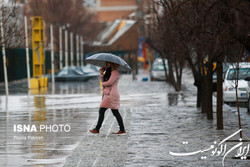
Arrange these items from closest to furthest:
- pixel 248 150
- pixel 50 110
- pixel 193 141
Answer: pixel 248 150 < pixel 193 141 < pixel 50 110

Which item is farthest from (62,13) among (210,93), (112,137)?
(112,137)

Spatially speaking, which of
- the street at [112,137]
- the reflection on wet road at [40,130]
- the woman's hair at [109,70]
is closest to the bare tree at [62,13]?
the reflection on wet road at [40,130]

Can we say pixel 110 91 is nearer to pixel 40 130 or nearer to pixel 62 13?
pixel 40 130

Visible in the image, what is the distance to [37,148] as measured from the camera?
11930 mm

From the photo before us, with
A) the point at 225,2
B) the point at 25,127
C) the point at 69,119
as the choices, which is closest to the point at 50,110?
the point at 69,119

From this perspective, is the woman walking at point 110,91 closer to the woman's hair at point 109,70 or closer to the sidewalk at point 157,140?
the woman's hair at point 109,70

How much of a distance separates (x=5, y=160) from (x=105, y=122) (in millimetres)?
5965

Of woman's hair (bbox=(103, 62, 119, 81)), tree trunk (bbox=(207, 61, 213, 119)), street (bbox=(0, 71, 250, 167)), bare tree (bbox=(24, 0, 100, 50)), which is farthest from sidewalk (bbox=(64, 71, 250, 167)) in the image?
bare tree (bbox=(24, 0, 100, 50))

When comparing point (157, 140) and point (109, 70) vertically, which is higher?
point (109, 70)

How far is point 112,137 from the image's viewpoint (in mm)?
13359

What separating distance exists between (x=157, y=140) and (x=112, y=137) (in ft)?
3.16

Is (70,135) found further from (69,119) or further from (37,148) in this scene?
(69,119)

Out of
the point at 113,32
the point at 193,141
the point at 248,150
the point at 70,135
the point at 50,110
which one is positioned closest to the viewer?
the point at 248,150

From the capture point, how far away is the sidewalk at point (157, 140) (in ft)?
34.1
